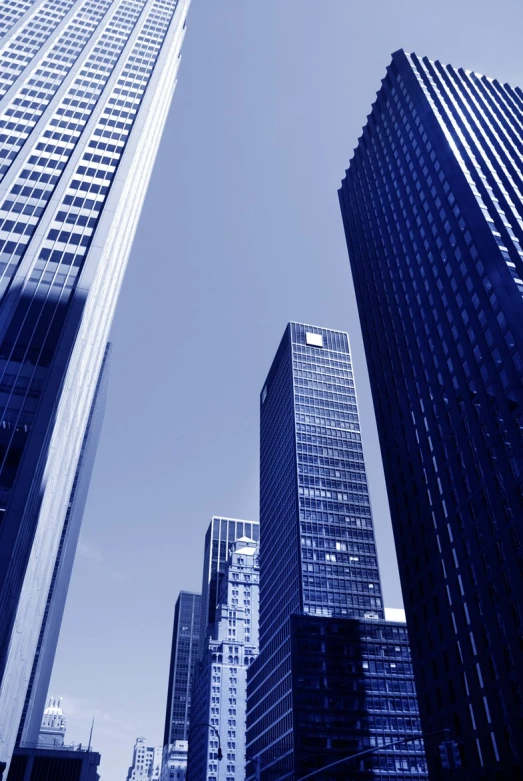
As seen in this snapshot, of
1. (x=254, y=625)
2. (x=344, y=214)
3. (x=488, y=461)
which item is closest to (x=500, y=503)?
(x=488, y=461)

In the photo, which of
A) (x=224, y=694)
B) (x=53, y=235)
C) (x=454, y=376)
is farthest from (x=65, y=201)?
(x=224, y=694)

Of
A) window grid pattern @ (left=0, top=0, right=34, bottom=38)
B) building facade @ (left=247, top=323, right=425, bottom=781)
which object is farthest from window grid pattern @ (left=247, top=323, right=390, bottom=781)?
window grid pattern @ (left=0, top=0, right=34, bottom=38)

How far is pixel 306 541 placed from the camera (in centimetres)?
13500

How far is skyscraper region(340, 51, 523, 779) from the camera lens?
204 ft

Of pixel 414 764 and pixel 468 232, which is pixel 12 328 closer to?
pixel 468 232

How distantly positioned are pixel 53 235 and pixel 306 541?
295 feet

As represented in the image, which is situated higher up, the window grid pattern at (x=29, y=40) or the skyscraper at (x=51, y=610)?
the window grid pattern at (x=29, y=40)

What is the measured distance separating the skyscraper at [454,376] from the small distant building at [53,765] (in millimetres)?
39469

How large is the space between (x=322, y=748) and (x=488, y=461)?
68.5 metres

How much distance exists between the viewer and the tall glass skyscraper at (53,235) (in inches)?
1886

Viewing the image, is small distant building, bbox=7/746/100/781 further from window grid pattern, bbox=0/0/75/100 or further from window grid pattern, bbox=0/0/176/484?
window grid pattern, bbox=0/0/75/100

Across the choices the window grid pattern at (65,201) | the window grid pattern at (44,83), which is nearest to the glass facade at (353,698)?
the window grid pattern at (65,201)

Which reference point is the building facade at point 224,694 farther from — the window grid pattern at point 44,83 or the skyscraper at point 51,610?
the window grid pattern at point 44,83

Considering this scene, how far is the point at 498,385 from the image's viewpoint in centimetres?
6881
